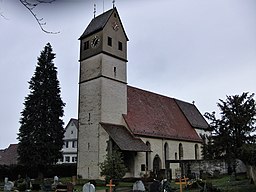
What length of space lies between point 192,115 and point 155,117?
1201cm

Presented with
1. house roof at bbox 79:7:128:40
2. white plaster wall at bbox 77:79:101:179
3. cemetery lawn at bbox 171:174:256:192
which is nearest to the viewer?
cemetery lawn at bbox 171:174:256:192

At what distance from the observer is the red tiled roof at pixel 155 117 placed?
34.6 metres

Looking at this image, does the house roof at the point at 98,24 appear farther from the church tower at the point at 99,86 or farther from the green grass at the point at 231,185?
the green grass at the point at 231,185

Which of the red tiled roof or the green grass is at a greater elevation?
the red tiled roof

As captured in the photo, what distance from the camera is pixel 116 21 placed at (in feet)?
117

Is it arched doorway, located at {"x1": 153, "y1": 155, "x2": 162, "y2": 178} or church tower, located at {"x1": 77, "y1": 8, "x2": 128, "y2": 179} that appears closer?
church tower, located at {"x1": 77, "y1": 8, "x2": 128, "y2": 179}

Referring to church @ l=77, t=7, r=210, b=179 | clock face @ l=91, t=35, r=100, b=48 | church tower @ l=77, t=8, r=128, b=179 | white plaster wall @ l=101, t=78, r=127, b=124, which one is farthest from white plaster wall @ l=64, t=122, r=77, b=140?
clock face @ l=91, t=35, r=100, b=48

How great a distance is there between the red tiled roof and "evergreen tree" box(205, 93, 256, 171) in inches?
409

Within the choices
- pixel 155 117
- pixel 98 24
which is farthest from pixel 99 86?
pixel 155 117

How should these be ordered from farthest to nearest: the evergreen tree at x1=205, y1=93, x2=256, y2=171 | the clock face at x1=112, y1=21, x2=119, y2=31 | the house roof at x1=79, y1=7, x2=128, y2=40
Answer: the clock face at x1=112, y1=21, x2=119, y2=31 → the house roof at x1=79, y1=7, x2=128, y2=40 → the evergreen tree at x1=205, y1=93, x2=256, y2=171

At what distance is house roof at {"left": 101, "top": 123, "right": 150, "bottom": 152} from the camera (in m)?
28.9

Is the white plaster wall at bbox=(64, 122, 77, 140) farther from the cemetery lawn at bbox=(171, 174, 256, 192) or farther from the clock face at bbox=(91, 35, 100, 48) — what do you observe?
the cemetery lawn at bbox=(171, 174, 256, 192)

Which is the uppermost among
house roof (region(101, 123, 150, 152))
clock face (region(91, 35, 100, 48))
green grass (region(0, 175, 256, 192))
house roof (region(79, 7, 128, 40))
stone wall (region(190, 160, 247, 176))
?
house roof (region(79, 7, 128, 40))

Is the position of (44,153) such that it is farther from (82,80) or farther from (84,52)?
(84,52)
